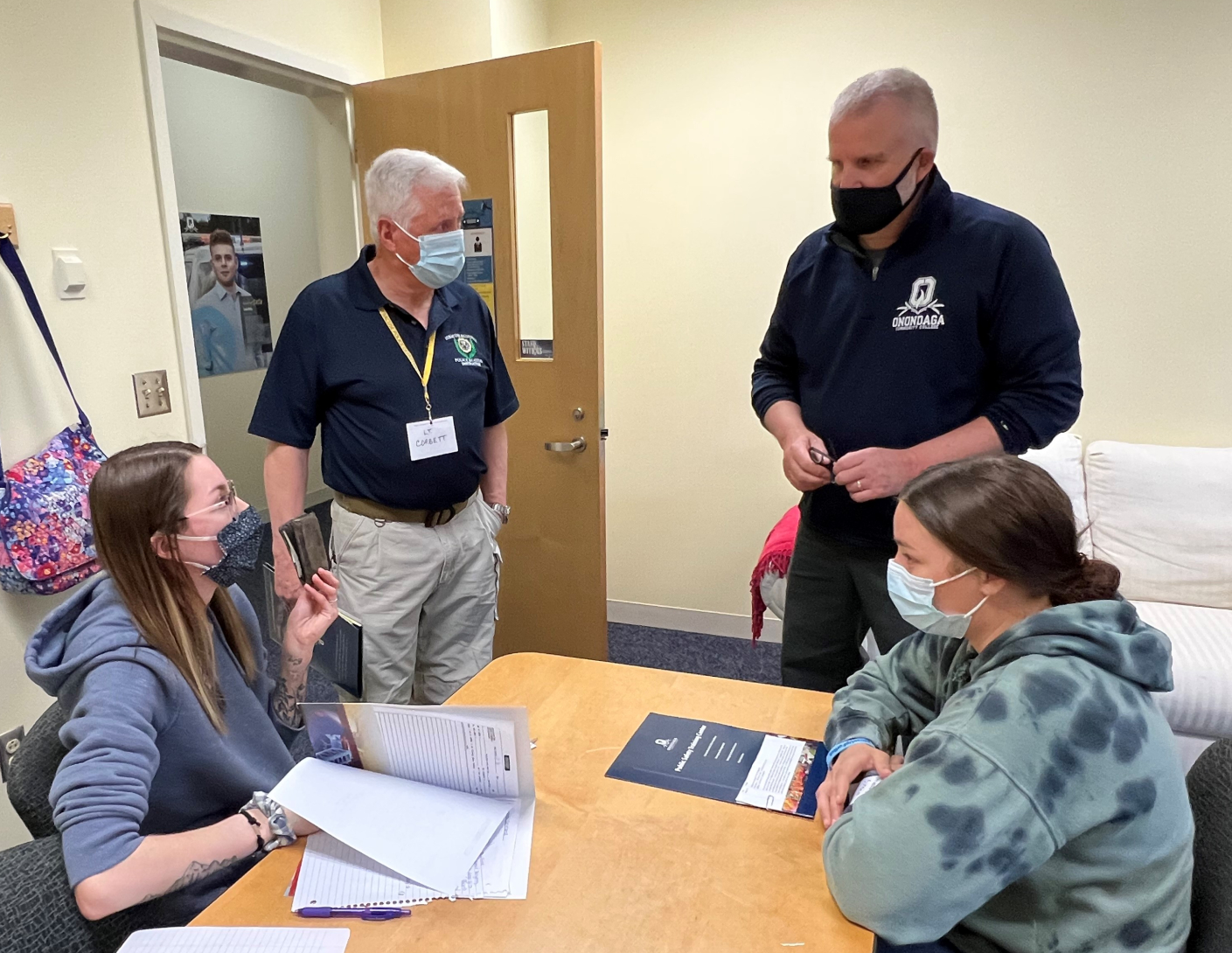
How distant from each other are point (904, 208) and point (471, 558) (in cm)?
127

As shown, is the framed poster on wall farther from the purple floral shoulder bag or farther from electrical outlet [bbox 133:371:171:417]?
the purple floral shoulder bag

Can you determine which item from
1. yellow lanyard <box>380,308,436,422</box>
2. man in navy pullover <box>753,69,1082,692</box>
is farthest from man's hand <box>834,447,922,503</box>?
yellow lanyard <box>380,308,436,422</box>

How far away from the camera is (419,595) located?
1.93 metres

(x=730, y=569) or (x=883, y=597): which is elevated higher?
(x=883, y=597)

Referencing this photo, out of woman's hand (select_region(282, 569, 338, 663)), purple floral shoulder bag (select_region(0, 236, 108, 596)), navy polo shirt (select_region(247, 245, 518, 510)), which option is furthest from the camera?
navy polo shirt (select_region(247, 245, 518, 510))

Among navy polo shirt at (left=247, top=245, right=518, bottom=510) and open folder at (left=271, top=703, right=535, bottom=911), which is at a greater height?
navy polo shirt at (left=247, top=245, right=518, bottom=510)

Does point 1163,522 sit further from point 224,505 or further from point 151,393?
point 151,393

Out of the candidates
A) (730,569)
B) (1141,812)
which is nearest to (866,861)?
(1141,812)

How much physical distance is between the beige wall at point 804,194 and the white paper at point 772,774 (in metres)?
2.06

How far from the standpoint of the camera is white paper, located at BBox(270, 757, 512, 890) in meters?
0.96

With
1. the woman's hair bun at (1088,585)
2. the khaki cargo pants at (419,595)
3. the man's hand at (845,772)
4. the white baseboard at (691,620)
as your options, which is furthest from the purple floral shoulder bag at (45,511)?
the white baseboard at (691,620)

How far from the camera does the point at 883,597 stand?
61.7 inches

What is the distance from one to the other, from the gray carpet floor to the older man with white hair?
3.98 feet

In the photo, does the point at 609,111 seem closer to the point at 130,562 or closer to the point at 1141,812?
the point at 130,562
